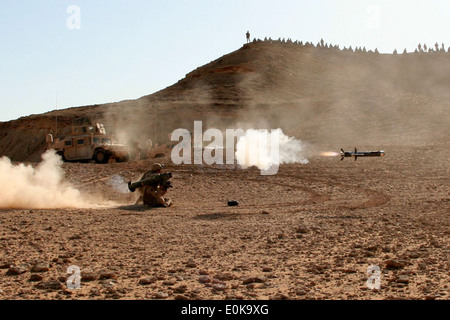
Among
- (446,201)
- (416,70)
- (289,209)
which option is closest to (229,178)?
(289,209)

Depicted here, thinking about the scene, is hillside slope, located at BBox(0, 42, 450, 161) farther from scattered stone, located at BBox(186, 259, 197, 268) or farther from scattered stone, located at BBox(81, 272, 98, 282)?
scattered stone, located at BBox(81, 272, 98, 282)

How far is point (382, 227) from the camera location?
12.8 m

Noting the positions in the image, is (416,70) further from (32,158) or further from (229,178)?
(229,178)

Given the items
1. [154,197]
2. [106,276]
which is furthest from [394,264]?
[154,197]

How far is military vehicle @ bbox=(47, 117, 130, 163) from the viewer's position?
34.0m

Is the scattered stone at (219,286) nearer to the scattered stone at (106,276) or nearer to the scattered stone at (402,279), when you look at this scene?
the scattered stone at (106,276)

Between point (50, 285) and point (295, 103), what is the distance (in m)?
50.9

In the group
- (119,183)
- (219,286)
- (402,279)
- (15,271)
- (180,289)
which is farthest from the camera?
(119,183)

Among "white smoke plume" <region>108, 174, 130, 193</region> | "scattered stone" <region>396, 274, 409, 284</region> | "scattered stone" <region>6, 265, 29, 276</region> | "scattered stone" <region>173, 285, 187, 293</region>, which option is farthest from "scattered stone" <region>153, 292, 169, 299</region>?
"white smoke plume" <region>108, 174, 130, 193</region>

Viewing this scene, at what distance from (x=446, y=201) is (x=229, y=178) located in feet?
36.2

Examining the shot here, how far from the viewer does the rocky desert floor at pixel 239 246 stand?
7.85 metres

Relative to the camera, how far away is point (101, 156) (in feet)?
111

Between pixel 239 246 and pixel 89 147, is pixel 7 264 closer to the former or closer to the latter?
pixel 239 246
